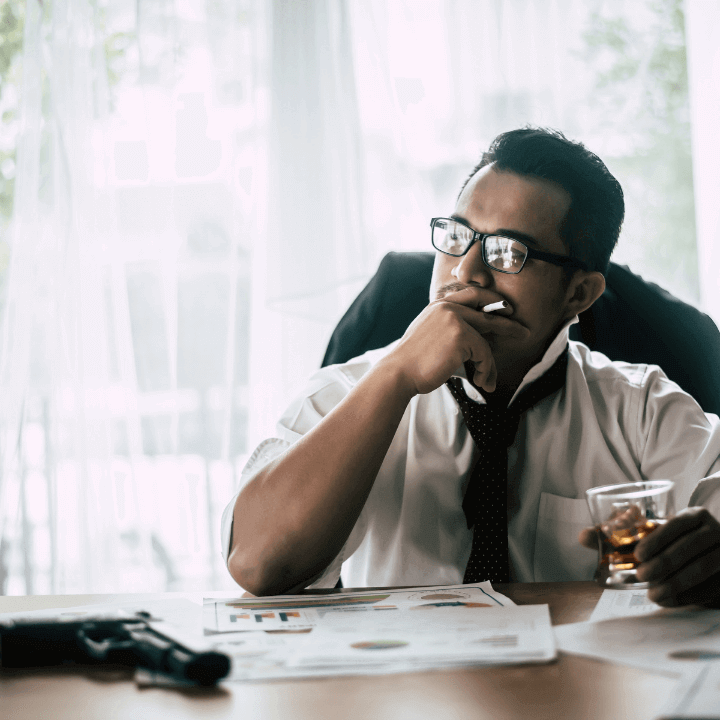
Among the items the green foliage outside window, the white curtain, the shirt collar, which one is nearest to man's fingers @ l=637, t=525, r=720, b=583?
the shirt collar

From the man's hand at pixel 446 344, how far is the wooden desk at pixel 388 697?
531mm

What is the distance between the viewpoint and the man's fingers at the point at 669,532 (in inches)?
30.4

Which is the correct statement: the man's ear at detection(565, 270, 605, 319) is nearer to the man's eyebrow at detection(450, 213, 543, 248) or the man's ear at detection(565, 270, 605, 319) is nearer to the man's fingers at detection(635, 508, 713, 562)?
the man's eyebrow at detection(450, 213, 543, 248)

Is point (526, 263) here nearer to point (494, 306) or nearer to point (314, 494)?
point (494, 306)

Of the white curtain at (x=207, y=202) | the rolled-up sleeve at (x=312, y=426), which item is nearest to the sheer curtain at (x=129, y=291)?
the white curtain at (x=207, y=202)

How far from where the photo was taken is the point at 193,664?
58 centimetres

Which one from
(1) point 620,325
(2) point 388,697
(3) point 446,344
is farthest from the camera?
(1) point 620,325

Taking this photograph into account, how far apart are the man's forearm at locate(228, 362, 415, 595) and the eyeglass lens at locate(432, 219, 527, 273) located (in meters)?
0.32

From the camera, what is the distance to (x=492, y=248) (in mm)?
1256

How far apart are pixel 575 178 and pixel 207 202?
139 centimetres

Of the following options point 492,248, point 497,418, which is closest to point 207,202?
point 492,248

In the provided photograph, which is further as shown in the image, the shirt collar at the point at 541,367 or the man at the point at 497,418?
the shirt collar at the point at 541,367

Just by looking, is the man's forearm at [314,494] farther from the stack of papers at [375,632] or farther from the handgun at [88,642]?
the handgun at [88,642]

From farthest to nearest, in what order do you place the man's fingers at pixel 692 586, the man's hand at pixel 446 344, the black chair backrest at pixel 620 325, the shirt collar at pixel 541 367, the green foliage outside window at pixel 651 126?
the green foliage outside window at pixel 651 126 → the black chair backrest at pixel 620 325 → the shirt collar at pixel 541 367 → the man's hand at pixel 446 344 → the man's fingers at pixel 692 586
